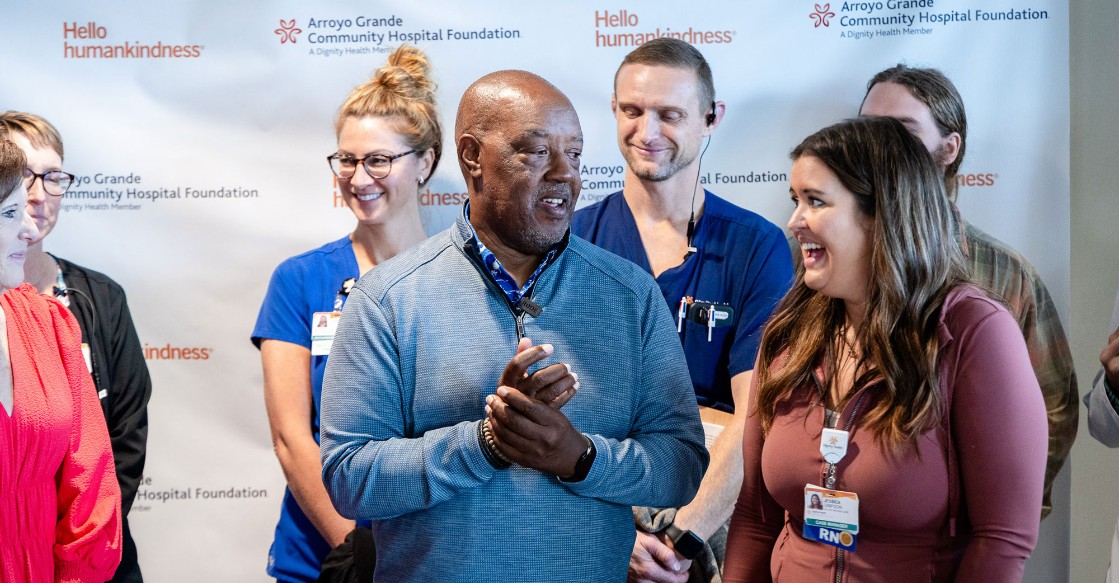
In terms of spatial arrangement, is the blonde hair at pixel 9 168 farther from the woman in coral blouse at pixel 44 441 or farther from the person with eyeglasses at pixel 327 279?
the person with eyeglasses at pixel 327 279

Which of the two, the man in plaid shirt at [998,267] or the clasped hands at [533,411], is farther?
the man in plaid shirt at [998,267]

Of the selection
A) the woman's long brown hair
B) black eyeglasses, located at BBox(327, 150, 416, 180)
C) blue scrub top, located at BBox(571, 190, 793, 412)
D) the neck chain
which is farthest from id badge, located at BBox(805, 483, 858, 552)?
black eyeglasses, located at BBox(327, 150, 416, 180)

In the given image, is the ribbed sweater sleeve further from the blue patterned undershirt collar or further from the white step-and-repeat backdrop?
the white step-and-repeat backdrop

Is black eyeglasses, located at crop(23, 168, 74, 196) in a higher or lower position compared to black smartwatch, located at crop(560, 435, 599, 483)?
higher

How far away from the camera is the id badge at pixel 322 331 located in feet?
9.62

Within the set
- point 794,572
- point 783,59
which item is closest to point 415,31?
point 783,59

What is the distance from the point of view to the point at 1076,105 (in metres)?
3.33

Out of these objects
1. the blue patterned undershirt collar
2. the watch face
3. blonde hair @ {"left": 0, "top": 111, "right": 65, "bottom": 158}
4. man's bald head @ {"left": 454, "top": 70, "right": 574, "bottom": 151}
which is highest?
blonde hair @ {"left": 0, "top": 111, "right": 65, "bottom": 158}

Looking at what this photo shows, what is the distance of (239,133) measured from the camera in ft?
11.2

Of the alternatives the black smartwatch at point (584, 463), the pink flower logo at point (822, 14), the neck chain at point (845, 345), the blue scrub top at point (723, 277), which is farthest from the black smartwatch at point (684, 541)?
the pink flower logo at point (822, 14)

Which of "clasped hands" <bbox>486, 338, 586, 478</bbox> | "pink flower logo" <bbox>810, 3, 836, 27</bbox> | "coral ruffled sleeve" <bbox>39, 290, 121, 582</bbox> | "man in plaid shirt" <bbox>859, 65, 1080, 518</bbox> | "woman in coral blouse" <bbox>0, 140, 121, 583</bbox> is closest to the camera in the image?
"clasped hands" <bbox>486, 338, 586, 478</bbox>

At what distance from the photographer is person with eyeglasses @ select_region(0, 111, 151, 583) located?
2.86 m

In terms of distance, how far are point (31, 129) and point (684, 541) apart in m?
2.25

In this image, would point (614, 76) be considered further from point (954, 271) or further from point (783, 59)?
point (954, 271)
